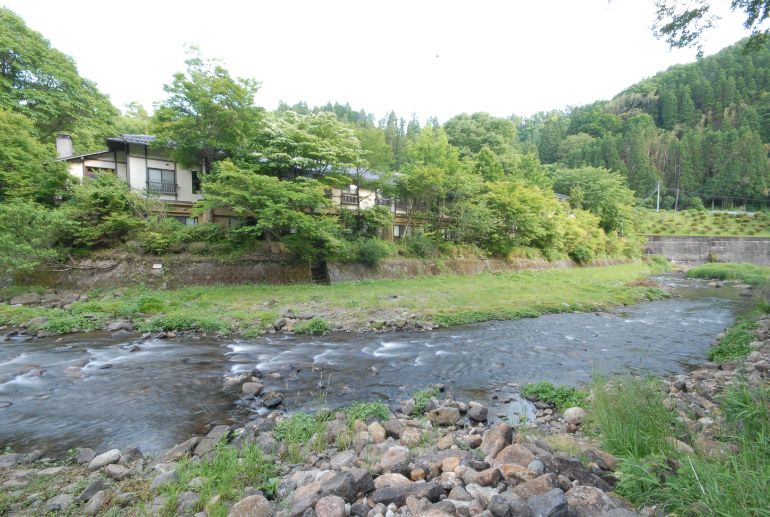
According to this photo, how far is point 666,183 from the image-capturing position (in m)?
Answer: 65.3

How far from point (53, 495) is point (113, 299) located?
13.2 metres

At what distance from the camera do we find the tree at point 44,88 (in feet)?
74.3

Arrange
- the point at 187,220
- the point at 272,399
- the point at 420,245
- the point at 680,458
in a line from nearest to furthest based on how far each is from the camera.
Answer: the point at 680,458, the point at 272,399, the point at 187,220, the point at 420,245

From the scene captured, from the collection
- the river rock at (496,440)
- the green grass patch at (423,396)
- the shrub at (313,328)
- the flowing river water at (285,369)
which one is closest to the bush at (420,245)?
the flowing river water at (285,369)

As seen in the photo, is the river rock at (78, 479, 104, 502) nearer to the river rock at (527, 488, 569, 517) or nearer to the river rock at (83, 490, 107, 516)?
the river rock at (83, 490, 107, 516)

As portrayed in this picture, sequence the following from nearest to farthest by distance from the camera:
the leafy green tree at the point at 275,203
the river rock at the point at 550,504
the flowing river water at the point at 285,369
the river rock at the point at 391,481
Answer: the river rock at the point at 550,504
the river rock at the point at 391,481
the flowing river water at the point at 285,369
the leafy green tree at the point at 275,203

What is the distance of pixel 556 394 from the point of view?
6.57m

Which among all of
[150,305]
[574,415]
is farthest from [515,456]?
[150,305]

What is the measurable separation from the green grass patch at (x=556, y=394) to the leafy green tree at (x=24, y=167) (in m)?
23.4

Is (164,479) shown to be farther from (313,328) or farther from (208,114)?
(208,114)

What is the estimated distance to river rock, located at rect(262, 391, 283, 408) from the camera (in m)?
6.62

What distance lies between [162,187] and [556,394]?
24602 millimetres

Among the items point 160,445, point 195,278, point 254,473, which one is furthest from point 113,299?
point 254,473

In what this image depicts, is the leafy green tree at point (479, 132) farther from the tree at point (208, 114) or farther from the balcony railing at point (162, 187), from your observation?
the balcony railing at point (162, 187)
